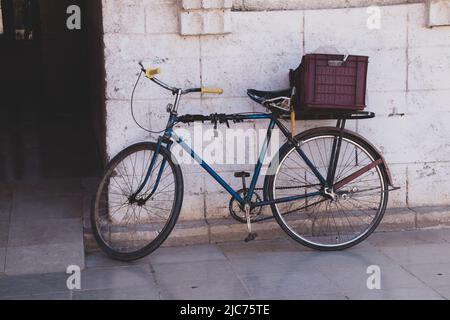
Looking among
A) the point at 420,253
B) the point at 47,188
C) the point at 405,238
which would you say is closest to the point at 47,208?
the point at 47,188

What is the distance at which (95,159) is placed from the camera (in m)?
9.30

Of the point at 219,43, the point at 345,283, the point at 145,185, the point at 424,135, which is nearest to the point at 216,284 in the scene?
the point at 345,283

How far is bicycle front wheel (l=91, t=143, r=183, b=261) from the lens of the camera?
5.97 meters

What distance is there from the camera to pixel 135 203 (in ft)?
20.2

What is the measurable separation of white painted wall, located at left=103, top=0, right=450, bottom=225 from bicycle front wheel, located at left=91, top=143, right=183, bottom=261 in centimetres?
20

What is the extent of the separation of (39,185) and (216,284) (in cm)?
310

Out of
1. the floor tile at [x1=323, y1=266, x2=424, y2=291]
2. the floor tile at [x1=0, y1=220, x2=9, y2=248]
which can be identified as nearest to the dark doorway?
the floor tile at [x1=0, y1=220, x2=9, y2=248]

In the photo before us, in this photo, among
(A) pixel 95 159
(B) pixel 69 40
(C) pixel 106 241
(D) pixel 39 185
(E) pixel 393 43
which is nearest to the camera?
(C) pixel 106 241

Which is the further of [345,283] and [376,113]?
[376,113]

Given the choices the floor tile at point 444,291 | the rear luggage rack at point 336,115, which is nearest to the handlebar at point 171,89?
the rear luggage rack at point 336,115

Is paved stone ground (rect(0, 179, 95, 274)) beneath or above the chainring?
beneath

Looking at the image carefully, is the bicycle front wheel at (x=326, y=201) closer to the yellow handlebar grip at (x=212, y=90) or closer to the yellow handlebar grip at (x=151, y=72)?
the yellow handlebar grip at (x=212, y=90)

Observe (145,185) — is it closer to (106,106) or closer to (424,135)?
(106,106)

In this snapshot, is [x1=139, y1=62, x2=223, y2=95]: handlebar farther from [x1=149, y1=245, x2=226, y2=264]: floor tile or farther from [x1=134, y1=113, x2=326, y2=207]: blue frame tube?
[x1=149, y1=245, x2=226, y2=264]: floor tile
